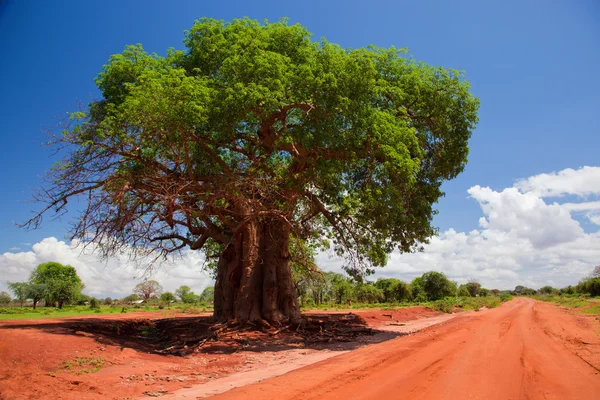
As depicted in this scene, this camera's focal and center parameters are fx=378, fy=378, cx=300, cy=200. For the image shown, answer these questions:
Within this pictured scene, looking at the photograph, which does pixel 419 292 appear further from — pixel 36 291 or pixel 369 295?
pixel 36 291

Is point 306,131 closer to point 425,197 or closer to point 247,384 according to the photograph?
point 425,197

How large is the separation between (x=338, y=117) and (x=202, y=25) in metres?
6.64

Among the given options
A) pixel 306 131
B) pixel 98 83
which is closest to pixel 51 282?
pixel 98 83

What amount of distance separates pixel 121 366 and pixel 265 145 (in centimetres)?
882

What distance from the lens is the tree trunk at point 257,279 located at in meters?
15.1

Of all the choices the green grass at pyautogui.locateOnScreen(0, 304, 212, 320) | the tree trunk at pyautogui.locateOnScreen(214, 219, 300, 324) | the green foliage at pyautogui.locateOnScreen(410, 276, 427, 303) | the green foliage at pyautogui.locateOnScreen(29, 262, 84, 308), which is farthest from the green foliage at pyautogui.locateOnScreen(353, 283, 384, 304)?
the tree trunk at pyautogui.locateOnScreen(214, 219, 300, 324)

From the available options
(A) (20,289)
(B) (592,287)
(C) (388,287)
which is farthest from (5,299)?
(B) (592,287)

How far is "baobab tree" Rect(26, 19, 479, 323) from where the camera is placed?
37.4 feet

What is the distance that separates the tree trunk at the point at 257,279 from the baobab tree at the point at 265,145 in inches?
2.3

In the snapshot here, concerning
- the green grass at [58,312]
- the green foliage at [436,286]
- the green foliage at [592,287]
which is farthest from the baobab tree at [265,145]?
the green foliage at [592,287]

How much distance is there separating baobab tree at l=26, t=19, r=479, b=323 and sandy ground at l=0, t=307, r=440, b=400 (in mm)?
3067

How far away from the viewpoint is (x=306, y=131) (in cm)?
1260

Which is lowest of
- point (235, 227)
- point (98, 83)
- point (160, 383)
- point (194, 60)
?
point (160, 383)

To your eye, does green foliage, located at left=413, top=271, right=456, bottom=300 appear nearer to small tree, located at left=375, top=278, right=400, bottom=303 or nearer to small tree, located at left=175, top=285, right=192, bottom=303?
small tree, located at left=375, top=278, right=400, bottom=303
